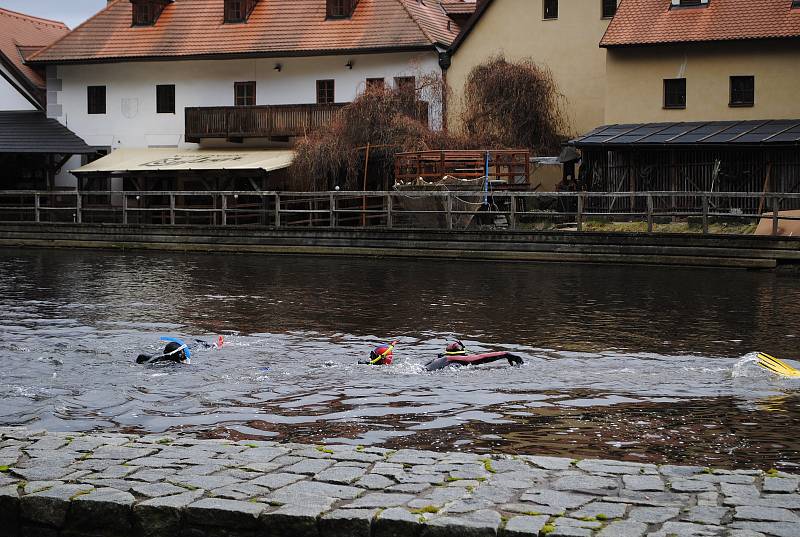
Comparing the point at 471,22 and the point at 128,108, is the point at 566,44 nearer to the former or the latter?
the point at 471,22

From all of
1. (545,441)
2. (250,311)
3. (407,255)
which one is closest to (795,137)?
(407,255)

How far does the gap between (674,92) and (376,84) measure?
11.9 m

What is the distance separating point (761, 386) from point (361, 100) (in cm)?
3063

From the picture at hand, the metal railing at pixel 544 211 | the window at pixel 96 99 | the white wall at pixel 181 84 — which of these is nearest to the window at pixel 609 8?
the white wall at pixel 181 84

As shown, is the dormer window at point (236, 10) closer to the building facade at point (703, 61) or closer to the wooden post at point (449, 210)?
the building facade at point (703, 61)

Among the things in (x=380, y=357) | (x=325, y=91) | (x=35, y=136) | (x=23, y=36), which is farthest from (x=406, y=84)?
(x=380, y=357)

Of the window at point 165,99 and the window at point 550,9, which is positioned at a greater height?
the window at point 550,9

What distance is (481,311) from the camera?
19.6 metres

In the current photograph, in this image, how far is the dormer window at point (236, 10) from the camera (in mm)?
49375

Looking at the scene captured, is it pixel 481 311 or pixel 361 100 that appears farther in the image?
pixel 361 100

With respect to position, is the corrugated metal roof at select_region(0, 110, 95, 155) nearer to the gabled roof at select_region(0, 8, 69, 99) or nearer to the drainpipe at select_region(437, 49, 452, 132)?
the gabled roof at select_region(0, 8, 69, 99)

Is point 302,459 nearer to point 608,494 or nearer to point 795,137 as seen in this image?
point 608,494

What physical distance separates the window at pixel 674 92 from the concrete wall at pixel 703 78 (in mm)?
193

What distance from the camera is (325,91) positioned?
47.1 metres
